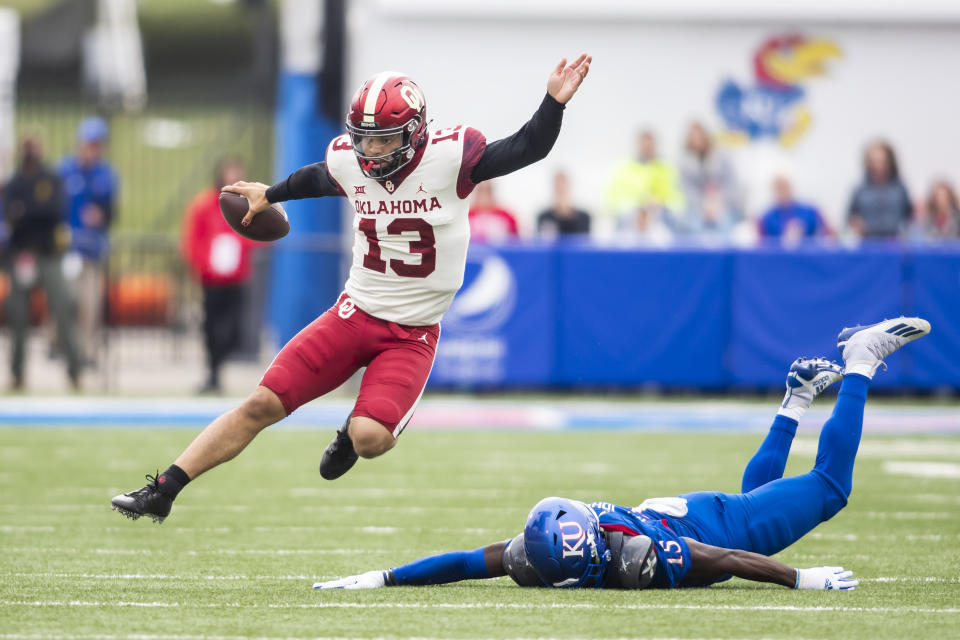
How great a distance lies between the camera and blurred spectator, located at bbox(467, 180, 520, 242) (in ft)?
43.5

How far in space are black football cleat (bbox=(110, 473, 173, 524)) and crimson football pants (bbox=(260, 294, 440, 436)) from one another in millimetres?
590

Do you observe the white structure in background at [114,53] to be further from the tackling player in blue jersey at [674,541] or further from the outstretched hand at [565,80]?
the tackling player in blue jersey at [674,541]

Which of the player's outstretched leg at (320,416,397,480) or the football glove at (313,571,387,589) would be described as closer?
the football glove at (313,571,387,589)

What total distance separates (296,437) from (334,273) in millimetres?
3252

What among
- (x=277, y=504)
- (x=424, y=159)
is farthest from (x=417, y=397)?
(x=277, y=504)

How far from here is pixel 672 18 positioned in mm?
15578

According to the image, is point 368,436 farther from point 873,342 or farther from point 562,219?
point 562,219

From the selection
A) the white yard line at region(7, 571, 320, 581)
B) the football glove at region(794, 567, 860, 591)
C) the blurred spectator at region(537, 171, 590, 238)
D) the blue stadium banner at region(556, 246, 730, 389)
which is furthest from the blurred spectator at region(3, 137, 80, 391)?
the football glove at region(794, 567, 860, 591)

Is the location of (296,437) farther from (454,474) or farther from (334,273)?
(334,273)

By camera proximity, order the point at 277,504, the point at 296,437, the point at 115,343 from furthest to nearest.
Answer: the point at 115,343
the point at 296,437
the point at 277,504

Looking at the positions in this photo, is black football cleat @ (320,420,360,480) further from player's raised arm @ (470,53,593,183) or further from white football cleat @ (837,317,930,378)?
white football cleat @ (837,317,930,378)

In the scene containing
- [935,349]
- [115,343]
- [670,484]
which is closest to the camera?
[670,484]

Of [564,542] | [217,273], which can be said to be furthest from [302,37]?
[564,542]

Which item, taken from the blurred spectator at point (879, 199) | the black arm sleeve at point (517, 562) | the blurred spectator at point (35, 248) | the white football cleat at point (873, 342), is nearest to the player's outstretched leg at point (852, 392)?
the white football cleat at point (873, 342)
